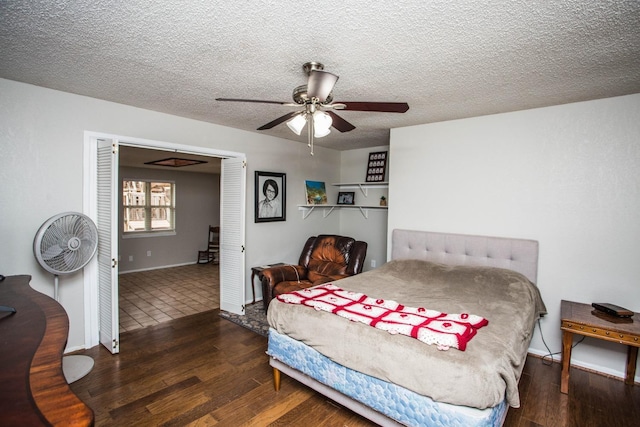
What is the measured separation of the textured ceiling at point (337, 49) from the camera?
1588 millimetres

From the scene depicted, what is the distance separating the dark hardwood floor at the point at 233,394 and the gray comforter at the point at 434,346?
1.66 feet

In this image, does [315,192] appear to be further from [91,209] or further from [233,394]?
[233,394]

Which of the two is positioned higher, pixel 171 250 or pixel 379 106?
pixel 379 106

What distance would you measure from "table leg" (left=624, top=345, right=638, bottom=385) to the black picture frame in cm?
406

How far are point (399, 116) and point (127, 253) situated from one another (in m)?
6.00

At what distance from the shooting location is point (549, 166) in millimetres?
3082

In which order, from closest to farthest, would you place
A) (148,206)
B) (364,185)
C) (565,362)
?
(565,362)
(364,185)
(148,206)

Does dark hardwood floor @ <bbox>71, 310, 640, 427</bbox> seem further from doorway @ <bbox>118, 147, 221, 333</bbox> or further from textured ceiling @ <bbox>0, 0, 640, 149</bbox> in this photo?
textured ceiling @ <bbox>0, 0, 640, 149</bbox>

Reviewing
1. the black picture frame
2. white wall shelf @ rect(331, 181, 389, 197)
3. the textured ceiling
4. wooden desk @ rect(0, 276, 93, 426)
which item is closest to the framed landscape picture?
white wall shelf @ rect(331, 181, 389, 197)

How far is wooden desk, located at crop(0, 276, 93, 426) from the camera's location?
34.8 inches

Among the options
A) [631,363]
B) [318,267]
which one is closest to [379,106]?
[318,267]

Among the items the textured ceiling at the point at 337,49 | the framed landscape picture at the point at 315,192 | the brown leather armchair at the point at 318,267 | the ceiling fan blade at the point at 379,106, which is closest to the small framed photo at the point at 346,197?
the framed landscape picture at the point at 315,192

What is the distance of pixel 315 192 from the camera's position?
5.38 meters

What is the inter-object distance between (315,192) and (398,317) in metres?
3.45
